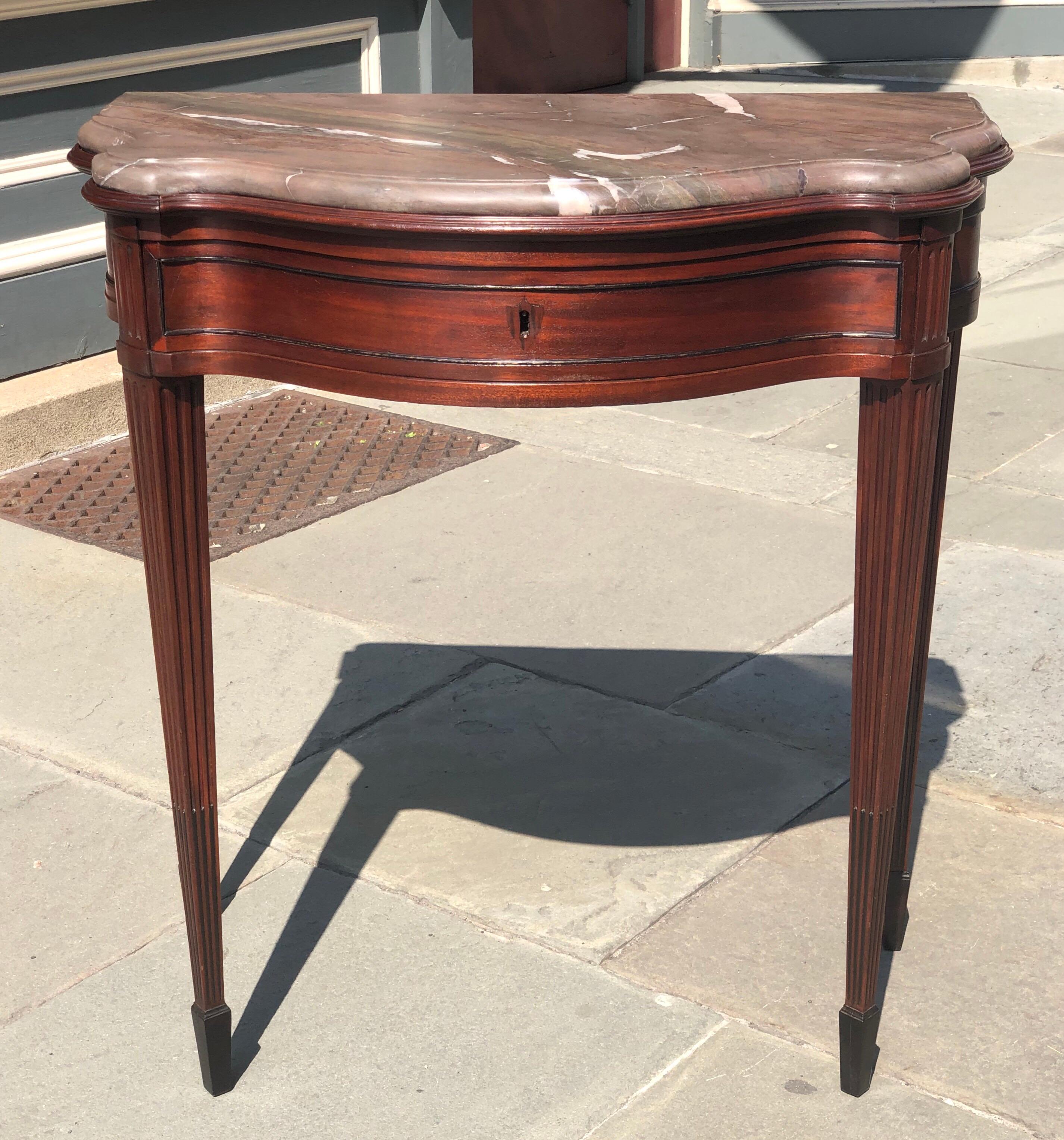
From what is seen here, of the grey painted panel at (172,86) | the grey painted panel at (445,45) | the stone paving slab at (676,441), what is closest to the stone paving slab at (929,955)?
the stone paving slab at (676,441)

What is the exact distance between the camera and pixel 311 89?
534 centimetres

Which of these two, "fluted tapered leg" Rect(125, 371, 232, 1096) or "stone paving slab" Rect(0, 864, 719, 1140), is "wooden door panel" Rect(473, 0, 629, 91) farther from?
"fluted tapered leg" Rect(125, 371, 232, 1096)

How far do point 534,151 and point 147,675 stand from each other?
1.88 m

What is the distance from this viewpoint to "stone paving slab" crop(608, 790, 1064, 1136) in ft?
7.18

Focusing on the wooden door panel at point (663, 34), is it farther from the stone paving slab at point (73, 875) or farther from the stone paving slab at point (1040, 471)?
the stone paving slab at point (73, 875)

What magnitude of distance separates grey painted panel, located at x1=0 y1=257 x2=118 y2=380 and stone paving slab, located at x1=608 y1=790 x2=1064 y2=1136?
9.36 ft

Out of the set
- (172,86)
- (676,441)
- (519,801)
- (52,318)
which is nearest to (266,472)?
(52,318)

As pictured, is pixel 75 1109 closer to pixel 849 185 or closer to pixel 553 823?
pixel 553 823

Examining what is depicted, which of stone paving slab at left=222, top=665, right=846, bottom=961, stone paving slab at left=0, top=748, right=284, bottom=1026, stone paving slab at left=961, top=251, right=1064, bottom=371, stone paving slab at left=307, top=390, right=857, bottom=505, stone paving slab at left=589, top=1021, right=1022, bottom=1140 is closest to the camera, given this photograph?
stone paving slab at left=589, top=1021, right=1022, bottom=1140

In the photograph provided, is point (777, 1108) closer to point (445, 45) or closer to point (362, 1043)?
point (362, 1043)

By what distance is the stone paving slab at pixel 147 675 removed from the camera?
10.0 feet

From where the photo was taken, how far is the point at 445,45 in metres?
5.62

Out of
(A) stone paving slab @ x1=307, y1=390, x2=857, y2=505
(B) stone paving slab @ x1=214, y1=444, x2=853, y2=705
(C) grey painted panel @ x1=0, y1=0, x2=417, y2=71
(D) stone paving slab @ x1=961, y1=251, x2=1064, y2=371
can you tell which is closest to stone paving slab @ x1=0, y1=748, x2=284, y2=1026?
(B) stone paving slab @ x1=214, y1=444, x2=853, y2=705

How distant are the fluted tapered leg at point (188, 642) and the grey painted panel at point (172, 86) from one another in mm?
3012
